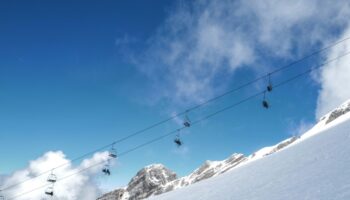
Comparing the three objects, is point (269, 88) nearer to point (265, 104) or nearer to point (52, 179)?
point (265, 104)

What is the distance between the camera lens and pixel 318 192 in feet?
36.1

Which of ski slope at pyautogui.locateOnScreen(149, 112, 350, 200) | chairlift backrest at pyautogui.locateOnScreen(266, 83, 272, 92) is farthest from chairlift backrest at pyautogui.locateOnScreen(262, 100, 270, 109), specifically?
ski slope at pyautogui.locateOnScreen(149, 112, 350, 200)

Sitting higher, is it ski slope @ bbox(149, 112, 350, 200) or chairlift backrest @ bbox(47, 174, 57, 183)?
chairlift backrest @ bbox(47, 174, 57, 183)

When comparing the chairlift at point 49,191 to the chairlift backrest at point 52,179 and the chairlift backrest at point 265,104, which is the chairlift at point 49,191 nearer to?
the chairlift backrest at point 52,179

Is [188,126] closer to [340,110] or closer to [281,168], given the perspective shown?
[281,168]

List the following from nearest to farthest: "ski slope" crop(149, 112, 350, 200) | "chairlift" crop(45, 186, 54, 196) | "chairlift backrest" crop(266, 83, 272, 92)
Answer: "ski slope" crop(149, 112, 350, 200), "chairlift backrest" crop(266, 83, 272, 92), "chairlift" crop(45, 186, 54, 196)

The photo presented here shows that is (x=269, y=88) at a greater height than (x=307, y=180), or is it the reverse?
(x=269, y=88)

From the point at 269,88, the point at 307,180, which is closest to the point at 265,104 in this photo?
the point at 269,88

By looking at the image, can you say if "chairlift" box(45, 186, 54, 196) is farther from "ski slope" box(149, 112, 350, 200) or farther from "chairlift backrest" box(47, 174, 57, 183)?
"ski slope" box(149, 112, 350, 200)

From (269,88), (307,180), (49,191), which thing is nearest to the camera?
(307,180)

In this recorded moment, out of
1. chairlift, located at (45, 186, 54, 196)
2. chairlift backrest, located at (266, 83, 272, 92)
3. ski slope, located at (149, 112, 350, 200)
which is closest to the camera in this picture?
ski slope, located at (149, 112, 350, 200)

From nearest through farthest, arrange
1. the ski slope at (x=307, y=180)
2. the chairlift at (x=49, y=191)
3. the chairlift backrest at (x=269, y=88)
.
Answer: the ski slope at (x=307, y=180) → the chairlift backrest at (x=269, y=88) → the chairlift at (x=49, y=191)

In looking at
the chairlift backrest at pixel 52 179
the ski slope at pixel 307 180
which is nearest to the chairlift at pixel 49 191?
the chairlift backrest at pixel 52 179

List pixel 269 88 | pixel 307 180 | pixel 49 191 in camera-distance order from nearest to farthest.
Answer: pixel 307 180, pixel 269 88, pixel 49 191
